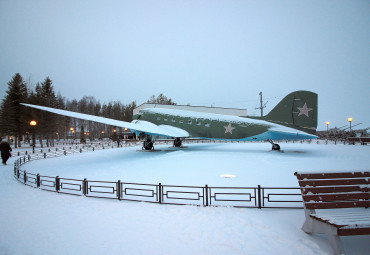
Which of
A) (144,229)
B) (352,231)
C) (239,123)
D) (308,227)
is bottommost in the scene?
(144,229)

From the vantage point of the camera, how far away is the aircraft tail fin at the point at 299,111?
57.3 feet

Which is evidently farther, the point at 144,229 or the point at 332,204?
the point at 144,229

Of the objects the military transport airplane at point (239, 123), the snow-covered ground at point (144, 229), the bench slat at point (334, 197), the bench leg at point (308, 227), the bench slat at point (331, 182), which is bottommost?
the snow-covered ground at point (144, 229)

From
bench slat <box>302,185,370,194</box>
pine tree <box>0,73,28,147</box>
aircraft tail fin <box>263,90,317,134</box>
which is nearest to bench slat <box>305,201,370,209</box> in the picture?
bench slat <box>302,185,370,194</box>

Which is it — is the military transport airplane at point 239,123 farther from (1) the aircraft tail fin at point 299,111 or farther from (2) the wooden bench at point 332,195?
(2) the wooden bench at point 332,195

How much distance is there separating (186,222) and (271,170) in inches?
307

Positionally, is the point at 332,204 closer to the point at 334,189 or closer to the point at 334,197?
the point at 334,197

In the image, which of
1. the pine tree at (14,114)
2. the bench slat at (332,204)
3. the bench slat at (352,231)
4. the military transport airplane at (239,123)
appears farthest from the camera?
the pine tree at (14,114)

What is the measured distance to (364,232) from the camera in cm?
352

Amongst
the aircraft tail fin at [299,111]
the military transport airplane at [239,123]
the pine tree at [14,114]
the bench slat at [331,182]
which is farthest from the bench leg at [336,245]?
the pine tree at [14,114]

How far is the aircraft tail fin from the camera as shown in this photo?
17.5 meters

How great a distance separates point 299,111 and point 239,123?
5402 millimetres

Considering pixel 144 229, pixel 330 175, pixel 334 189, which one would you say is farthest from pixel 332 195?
pixel 144 229

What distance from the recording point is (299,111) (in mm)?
17906
